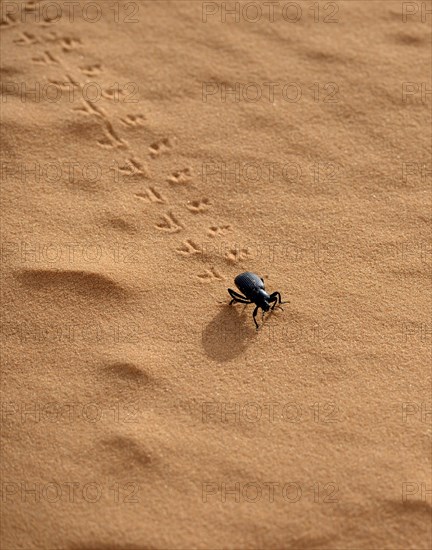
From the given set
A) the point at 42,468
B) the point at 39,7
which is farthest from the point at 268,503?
the point at 39,7

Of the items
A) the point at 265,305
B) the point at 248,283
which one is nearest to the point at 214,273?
the point at 248,283

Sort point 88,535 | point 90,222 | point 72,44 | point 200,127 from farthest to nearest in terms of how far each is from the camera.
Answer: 1. point 72,44
2. point 200,127
3. point 90,222
4. point 88,535

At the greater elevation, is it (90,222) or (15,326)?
(90,222)

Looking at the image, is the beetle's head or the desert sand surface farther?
the beetle's head

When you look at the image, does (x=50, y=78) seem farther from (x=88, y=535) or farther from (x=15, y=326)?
(x=88, y=535)

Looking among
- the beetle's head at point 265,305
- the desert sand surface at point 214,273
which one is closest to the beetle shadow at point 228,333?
the desert sand surface at point 214,273

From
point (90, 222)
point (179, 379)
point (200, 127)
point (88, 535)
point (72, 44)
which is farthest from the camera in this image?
point (72, 44)

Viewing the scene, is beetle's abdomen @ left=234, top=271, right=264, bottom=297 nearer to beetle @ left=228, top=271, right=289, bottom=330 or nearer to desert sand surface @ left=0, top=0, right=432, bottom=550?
beetle @ left=228, top=271, right=289, bottom=330

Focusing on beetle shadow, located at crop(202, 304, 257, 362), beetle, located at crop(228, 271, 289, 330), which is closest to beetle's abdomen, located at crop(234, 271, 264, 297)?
beetle, located at crop(228, 271, 289, 330)
